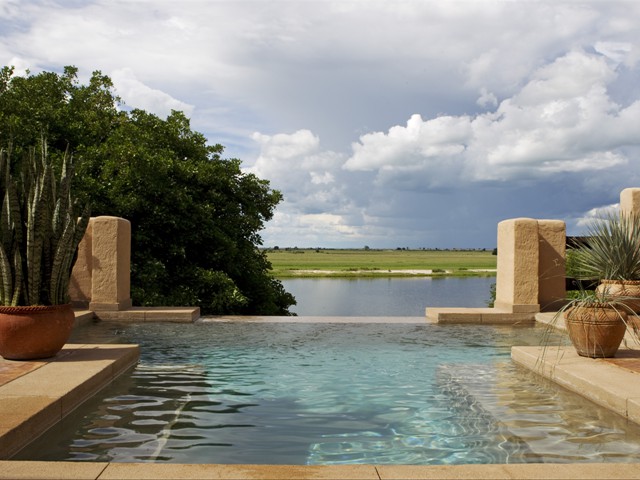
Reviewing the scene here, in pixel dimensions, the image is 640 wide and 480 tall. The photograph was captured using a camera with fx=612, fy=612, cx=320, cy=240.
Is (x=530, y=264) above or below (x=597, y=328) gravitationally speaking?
above

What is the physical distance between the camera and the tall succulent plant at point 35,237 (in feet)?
20.4

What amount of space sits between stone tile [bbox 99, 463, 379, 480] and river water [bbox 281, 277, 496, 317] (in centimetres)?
2722

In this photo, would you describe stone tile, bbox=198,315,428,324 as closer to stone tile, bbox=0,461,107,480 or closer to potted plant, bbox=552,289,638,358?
potted plant, bbox=552,289,638,358

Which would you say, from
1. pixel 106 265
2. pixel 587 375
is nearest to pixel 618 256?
pixel 587 375

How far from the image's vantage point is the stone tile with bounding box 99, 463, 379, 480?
3.22m

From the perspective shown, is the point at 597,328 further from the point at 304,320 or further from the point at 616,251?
the point at 304,320

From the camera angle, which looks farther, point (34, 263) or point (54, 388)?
point (34, 263)

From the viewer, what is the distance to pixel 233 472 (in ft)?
10.9

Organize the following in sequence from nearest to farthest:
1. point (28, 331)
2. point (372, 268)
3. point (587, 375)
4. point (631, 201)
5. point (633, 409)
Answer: point (633, 409), point (587, 375), point (28, 331), point (631, 201), point (372, 268)

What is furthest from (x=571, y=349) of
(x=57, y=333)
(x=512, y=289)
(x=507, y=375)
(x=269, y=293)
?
(x=269, y=293)

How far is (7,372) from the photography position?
18.4 ft

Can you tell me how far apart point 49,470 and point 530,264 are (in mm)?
9430

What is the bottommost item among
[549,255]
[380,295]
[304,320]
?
[380,295]

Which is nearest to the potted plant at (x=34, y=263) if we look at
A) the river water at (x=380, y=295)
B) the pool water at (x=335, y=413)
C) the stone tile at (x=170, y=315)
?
the pool water at (x=335, y=413)
